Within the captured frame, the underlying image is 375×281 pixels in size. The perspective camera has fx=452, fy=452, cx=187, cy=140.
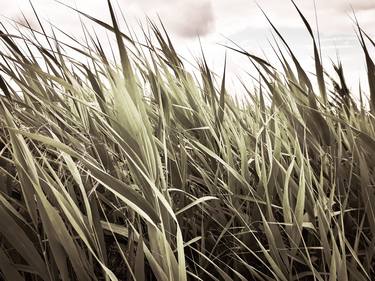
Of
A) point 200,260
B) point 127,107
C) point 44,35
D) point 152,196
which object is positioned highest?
point 44,35

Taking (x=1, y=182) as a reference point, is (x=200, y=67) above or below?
above

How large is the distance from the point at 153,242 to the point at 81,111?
0.36m

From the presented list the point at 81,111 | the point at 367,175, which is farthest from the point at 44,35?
the point at 367,175

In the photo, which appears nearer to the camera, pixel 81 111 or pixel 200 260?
pixel 200 260

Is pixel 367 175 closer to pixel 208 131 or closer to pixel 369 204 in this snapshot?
pixel 369 204

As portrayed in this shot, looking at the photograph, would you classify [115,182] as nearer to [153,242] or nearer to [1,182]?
[153,242]

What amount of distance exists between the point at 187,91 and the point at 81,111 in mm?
234

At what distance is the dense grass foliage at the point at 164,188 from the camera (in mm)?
521

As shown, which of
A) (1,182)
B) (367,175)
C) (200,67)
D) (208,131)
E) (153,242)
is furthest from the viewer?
(200,67)

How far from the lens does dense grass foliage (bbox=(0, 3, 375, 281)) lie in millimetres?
521

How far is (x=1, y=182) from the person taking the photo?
0.63 m

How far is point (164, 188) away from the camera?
1.86ft

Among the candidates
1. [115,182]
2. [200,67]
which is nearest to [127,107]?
[115,182]

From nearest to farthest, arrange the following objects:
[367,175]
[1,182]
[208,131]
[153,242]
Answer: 1. [153,242]
2. [1,182]
3. [367,175]
4. [208,131]
